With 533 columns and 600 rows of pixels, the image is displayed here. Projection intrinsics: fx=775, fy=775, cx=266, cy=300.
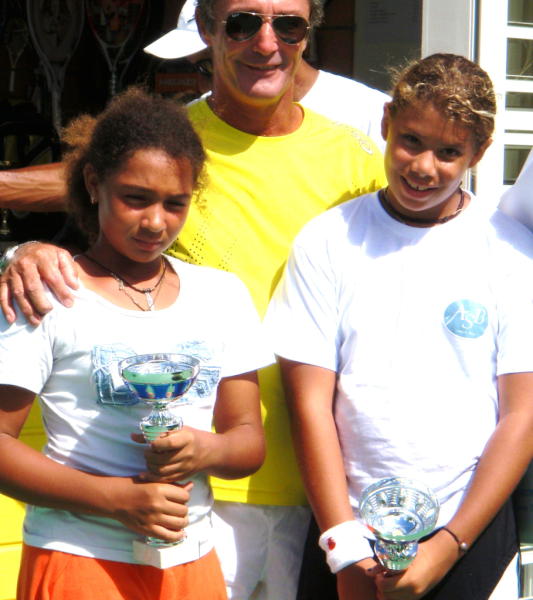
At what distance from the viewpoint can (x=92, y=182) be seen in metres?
1.68

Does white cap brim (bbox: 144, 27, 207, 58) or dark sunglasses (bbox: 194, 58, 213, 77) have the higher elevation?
white cap brim (bbox: 144, 27, 207, 58)

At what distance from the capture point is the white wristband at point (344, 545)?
1583mm

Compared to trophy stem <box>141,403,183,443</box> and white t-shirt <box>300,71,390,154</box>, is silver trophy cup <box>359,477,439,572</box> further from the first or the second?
white t-shirt <box>300,71,390,154</box>

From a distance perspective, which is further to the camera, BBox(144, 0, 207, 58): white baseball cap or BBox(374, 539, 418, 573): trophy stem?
BBox(144, 0, 207, 58): white baseball cap

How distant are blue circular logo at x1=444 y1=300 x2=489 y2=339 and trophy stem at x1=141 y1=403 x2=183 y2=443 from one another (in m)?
0.65

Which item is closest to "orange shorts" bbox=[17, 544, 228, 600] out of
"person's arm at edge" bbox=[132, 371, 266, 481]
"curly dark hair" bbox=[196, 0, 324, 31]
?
"person's arm at edge" bbox=[132, 371, 266, 481]

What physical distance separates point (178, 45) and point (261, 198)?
5.15 ft

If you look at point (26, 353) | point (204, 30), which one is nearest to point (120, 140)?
point (26, 353)

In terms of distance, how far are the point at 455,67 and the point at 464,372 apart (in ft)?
2.25

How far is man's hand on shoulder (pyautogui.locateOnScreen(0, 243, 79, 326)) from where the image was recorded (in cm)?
150

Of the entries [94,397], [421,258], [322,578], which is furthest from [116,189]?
[322,578]

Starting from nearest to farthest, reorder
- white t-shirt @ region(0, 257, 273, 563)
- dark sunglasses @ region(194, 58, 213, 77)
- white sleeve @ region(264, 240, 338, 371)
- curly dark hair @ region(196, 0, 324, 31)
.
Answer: white t-shirt @ region(0, 257, 273, 563) → white sleeve @ region(264, 240, 338, 371) → curly dark hair @ region(196, 0, 324, 31) → dark sunglasses @ region(194, 58, 213, 77)

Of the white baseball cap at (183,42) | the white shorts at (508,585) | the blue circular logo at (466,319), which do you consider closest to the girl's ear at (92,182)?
A: the blue circular logo at (466,319)

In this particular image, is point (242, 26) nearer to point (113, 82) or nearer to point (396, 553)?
point (396, 553)
